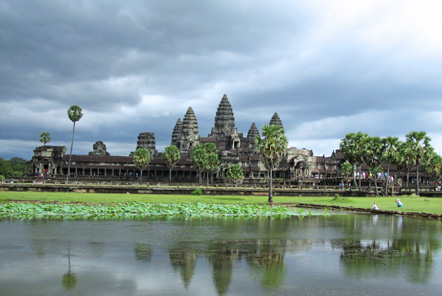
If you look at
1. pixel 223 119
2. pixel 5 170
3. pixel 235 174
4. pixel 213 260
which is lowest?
pixel 213 260

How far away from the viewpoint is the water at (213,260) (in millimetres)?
12703

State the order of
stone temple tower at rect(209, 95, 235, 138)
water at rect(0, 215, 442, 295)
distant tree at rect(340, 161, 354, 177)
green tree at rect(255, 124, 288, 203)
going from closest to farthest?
water at rect(0, 215, 442, 295) → green tree at rect(255, 124, 288, 203) → distant tree at rect(340, 161, 354, 177) → stone temple tower at rect(209, 95, 235, 138)

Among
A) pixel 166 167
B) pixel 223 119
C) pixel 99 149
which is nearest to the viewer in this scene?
pixel 166 167

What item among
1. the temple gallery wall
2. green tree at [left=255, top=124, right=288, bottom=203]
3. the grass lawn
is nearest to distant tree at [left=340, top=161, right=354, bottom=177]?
the temple gallery wall

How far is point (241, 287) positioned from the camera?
41.8 feet

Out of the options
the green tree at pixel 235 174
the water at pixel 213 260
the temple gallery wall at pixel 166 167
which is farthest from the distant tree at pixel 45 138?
the water at pixel 213 260

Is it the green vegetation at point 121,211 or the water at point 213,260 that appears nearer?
the water at point 213,260

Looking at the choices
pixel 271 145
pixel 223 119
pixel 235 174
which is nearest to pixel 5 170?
pixel 223 119

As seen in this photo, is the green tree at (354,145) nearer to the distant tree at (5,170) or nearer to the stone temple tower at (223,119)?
the stone temple tower at (223,119)

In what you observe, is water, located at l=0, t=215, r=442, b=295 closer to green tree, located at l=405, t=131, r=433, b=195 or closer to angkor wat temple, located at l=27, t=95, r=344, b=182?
green tree, located at l=405, t=131, r=433, b=195

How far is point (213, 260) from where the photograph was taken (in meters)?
16.4

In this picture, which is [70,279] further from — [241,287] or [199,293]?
[241,287]

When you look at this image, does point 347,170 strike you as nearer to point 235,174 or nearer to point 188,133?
point 235,174

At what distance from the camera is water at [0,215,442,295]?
1270cm
